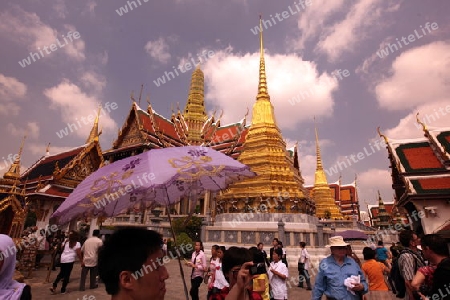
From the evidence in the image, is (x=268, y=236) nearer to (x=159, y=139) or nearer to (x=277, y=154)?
(x=277, y=154)

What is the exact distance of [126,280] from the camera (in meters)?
1.41

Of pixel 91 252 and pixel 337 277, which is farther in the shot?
pixel 91 252

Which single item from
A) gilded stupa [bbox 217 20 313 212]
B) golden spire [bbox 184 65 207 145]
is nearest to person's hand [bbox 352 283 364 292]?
gilded stupa [bbox 217 20 313 212]

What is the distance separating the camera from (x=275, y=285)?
4.42 meters

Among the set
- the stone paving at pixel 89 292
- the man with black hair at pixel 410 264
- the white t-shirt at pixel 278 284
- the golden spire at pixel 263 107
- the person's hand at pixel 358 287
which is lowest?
the stone paving at pixel 89 292

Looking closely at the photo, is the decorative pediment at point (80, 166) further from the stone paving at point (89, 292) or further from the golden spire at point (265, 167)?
the golden spire at point (265, 167)

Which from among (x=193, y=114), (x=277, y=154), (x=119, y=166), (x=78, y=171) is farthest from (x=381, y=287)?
(x=193, y=114)

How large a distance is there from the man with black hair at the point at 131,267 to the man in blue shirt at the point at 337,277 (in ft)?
8.93

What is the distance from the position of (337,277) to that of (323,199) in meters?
32.6

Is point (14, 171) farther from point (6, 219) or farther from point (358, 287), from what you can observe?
point (358, 287)

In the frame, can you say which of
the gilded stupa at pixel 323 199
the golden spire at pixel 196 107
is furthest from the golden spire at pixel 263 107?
the gilded stupa at pixel 323 199

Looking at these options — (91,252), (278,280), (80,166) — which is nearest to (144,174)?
(278,280)

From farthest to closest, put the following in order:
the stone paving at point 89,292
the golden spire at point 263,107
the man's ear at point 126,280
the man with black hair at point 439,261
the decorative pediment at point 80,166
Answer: the golden spire at point 263,107
the decorative pediment at point 80,166
the stone paving at point 89,292
the man with black hair at point 439,261
the man's ear at point 126,280

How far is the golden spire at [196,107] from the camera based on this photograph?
3912cm
